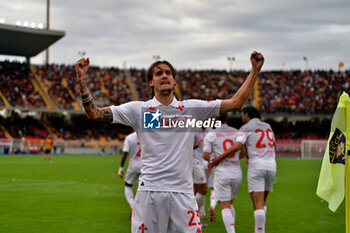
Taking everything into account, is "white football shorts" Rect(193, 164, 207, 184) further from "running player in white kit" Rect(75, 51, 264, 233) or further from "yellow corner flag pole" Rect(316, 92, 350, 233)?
"running player in white kit" Rect(75, 51, 264, 233)

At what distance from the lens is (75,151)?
47.1 meters

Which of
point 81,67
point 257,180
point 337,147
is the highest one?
point 81,67

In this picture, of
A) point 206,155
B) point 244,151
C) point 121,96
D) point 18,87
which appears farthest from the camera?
point 121,96

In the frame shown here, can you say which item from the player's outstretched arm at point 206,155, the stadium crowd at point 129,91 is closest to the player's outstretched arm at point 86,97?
the player's outstretched arm at point 206,155

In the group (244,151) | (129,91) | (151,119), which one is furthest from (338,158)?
(129,91)

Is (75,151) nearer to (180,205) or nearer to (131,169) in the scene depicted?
(131,169)

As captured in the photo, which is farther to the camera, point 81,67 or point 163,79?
point 163,79

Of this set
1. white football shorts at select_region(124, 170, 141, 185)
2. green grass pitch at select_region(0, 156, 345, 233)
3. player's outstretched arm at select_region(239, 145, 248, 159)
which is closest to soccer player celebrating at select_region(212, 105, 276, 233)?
player's outstretched arm at select_region(239, 145, 248, 159)

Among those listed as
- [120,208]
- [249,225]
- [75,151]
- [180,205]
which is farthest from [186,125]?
[75,151]

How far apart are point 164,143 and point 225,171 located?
4.42 metres

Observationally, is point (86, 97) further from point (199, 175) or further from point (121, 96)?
point (121, 96)

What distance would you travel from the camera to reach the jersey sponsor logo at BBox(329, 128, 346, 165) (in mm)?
5051

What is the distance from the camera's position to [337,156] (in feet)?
16.8

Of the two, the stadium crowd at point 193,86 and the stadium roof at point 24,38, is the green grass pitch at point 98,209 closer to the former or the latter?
the stadium roof at point 24,38
